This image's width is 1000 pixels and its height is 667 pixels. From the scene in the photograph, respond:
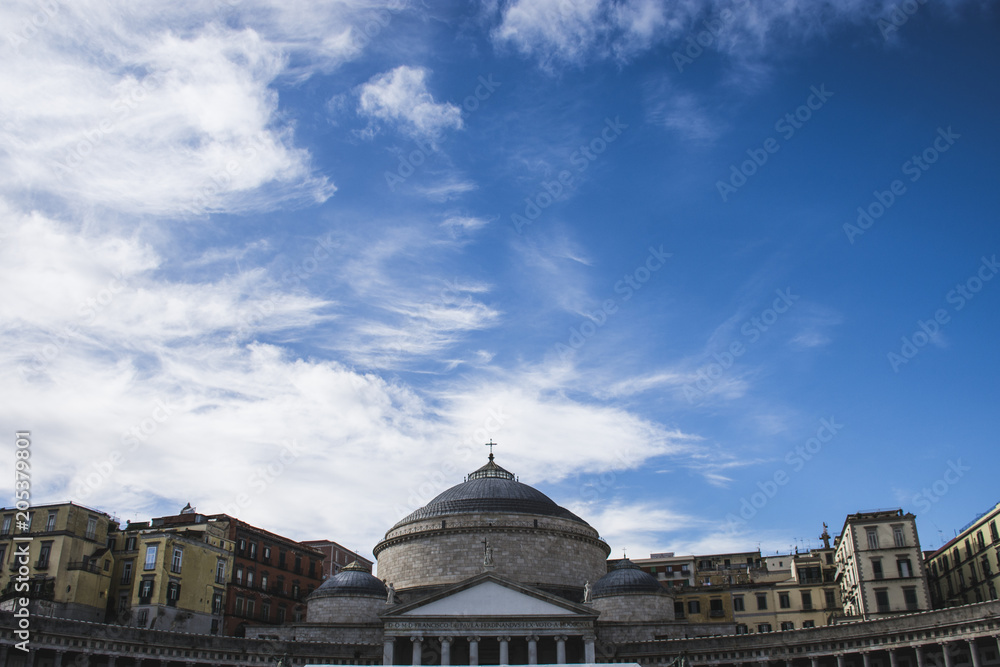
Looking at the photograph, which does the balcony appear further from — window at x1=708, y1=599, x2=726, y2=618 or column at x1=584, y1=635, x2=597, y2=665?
Answer: window at x1=708, y1=599, x2=726, y2=618

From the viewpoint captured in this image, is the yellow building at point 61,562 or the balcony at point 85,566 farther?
the balcony at point 85,566

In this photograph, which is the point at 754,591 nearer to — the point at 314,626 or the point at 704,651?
the point at 704,651

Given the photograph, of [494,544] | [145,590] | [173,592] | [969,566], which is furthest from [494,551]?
[969,566]

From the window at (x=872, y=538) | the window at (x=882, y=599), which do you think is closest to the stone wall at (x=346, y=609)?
the window at (x=882, y=599)

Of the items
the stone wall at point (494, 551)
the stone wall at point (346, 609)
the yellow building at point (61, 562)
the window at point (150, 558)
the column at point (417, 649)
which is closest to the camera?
the column at point (417, 649)

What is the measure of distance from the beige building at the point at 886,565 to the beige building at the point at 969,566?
13.5 feet

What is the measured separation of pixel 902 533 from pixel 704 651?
1444 centimetres

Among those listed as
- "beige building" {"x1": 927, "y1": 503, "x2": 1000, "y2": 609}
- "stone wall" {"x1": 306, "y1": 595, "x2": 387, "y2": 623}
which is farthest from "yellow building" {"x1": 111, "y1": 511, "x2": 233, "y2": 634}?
"beige building" {"x1": 927, "y1": 503, "x2": 1000, "y2": 609}

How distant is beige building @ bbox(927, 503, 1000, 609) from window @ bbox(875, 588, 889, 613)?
6.10 m

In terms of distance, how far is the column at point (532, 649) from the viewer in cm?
4859

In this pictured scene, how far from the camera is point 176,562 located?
55.2 meters

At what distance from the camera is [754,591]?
65.9 meters

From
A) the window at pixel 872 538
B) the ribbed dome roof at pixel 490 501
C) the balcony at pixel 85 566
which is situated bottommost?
the balcony at pixel 85 566

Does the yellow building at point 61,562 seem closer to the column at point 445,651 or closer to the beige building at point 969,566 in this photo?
the column at point 445,651
